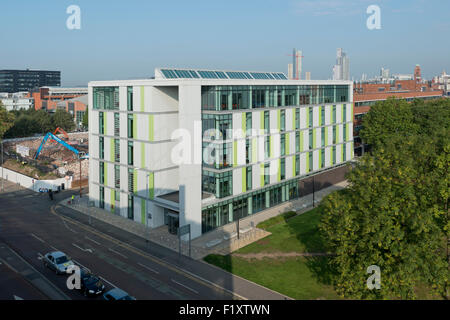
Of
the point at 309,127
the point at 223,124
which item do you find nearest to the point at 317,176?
the point at 309,127

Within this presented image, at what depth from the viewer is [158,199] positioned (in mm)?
47594

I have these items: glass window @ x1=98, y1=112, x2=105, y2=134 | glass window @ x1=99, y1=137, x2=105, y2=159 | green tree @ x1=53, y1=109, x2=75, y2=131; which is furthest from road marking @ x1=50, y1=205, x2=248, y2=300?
green tree @ x1=53, y1=109, x2=75, y2=131

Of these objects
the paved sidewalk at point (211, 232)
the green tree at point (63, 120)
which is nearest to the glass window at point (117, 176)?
the paved sidewalk at point (211, 232)

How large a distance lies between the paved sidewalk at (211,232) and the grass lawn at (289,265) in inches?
62.9

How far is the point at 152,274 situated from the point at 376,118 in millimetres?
61784

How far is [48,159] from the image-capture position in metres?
87.5

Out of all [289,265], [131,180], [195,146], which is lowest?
[289,265]

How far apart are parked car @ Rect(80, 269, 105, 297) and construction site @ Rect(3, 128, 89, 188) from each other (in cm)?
3896

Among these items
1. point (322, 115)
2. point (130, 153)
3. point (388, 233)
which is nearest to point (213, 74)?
point (130, 153)

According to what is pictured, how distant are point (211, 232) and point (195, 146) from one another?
402 inches

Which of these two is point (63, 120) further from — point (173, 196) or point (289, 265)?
point (289, 265)

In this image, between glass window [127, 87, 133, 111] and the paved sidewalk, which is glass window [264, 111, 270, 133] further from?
glass window [127, 87, 133, 111]

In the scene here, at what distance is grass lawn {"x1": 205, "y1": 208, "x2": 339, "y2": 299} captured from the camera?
32.8 m

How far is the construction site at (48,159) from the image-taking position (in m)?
74.4
